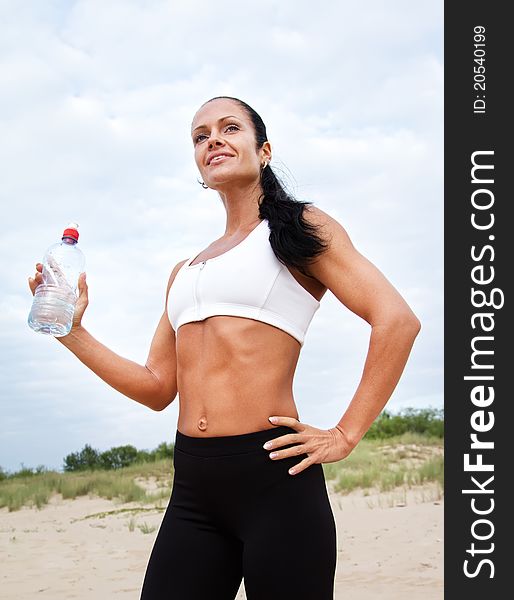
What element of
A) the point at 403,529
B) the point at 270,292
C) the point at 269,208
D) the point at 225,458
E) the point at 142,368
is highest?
the point at 269,208

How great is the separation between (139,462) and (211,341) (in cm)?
Answer: 1115

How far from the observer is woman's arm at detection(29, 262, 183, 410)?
9.50 feet

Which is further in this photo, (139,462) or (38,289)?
(139,462)

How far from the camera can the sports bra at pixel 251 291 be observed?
244 cm

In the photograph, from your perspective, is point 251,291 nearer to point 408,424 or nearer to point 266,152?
point 266,152

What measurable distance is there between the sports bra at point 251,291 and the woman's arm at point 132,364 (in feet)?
1.37

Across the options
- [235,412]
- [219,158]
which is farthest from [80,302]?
[235,412]

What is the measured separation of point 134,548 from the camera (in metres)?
8.52

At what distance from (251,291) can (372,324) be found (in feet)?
1.31

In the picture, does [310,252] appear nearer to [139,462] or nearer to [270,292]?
[270,292]

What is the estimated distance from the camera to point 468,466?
392 cm

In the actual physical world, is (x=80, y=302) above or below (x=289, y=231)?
below

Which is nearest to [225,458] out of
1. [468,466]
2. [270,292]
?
[270,292]

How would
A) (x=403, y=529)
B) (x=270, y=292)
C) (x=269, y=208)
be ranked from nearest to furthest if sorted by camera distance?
(x=270, y=292)
(x=269, y=208)
(x=403, y=529)
